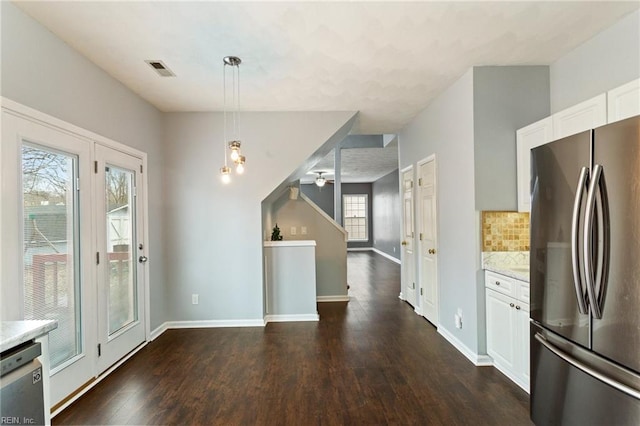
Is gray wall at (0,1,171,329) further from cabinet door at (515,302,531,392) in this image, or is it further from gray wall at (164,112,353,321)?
cabinet door at (515,302,531,392)

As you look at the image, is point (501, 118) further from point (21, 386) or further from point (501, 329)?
point (21, 386)

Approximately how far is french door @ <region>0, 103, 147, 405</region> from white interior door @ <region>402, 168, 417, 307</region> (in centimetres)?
362

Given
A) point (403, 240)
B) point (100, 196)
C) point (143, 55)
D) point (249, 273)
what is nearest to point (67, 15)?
point (143, 55)

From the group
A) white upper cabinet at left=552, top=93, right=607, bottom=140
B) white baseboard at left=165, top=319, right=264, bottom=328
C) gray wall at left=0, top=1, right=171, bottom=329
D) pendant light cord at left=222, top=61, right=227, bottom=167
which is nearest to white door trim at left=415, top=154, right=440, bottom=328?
white upper cabinet at left=552, top=93, right=607, bottom=140

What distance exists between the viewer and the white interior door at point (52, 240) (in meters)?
1.98

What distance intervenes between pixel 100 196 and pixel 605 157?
11.8 ft

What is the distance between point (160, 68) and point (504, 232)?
11.5ft

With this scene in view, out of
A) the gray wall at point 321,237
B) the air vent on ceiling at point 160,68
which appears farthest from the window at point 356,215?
the air vent on ceiling at point 160,68

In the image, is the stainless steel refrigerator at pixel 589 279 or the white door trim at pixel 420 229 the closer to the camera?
the stainless steel refrigerator at pixel 589 279

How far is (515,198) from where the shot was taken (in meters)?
2.99

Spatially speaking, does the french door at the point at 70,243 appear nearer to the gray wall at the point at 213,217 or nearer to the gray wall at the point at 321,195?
the gray wall at the point at 213,217

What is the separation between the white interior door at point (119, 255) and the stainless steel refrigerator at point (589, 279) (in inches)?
135

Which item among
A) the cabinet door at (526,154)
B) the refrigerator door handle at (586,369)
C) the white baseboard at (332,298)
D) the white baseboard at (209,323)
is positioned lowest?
the white baseboard at (332,298)

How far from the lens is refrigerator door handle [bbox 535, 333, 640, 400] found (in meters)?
1.43
